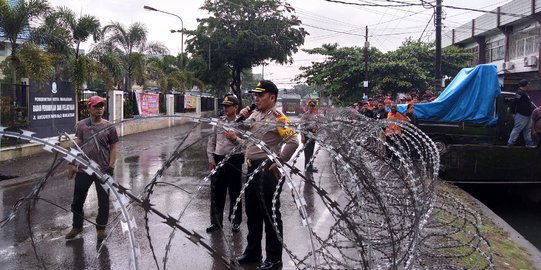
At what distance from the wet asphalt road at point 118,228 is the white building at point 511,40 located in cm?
1614

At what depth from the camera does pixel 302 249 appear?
5293mm

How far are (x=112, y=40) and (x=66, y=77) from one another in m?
7.04

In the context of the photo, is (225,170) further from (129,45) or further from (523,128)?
(129,45)

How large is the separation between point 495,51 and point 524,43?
12.5ft

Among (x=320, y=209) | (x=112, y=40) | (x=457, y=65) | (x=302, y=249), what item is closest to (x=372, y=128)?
(x=302, y=249)

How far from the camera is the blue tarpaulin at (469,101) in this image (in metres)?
10.9

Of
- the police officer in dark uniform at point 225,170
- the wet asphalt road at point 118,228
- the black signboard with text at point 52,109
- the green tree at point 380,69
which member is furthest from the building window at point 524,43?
the police officer in dark uniform at point 225,170

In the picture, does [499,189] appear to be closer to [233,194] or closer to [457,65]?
[233,194]

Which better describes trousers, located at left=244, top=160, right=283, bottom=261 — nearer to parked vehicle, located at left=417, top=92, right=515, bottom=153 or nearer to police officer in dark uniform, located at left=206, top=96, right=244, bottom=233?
police officer in dark uniform, located at left=206, top=96, right=244, bottom=233

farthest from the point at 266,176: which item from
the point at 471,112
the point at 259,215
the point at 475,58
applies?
the point at 475,58

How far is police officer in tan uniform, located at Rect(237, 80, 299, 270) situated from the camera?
444cm

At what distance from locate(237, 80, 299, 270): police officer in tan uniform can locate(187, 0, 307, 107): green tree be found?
94.3 feet

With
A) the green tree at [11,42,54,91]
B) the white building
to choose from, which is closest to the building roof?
the white building

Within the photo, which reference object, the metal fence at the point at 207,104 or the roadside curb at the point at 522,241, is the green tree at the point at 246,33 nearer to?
the metal fence at the point at 207,104
